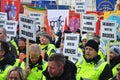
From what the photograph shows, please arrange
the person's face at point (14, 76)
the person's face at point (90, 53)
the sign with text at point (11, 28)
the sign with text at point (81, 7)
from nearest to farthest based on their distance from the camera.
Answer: the person's face at point (14, 76), the person's face at point (90, 53), the sign with text at point (11, 28), the sign with text at point (81, 7)

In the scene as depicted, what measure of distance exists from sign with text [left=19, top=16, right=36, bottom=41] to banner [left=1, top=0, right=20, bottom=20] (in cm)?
535

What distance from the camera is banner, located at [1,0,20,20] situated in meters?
13.4

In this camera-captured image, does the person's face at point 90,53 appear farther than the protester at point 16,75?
Yes

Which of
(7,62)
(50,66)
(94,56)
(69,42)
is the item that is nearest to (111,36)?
(69,42)

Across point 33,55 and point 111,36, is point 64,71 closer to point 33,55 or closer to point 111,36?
point 33,55

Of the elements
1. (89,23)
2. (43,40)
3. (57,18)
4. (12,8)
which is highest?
(12,8)

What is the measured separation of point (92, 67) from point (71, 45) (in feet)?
6.07

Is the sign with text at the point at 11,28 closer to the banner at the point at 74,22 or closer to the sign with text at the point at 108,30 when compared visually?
the sign with text at the point at 108,30

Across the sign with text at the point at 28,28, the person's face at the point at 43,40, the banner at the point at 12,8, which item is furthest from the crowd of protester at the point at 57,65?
the banner at the point at 12,8

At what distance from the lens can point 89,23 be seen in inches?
391

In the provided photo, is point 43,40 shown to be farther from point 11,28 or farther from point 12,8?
point 12,8

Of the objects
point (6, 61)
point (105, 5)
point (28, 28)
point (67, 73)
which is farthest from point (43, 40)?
point (105, 5)

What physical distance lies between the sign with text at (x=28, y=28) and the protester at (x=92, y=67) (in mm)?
1097

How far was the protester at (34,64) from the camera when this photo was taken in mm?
6832
